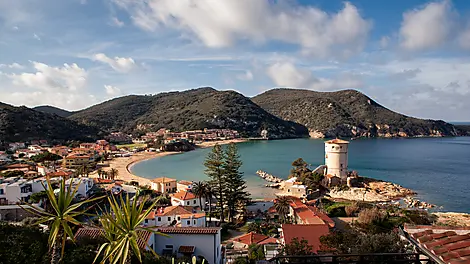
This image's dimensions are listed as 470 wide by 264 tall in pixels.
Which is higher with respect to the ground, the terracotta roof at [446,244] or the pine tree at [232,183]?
the terracotta roof at [446,244]

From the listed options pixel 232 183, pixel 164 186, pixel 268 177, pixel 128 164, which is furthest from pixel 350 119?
pixel 232 183

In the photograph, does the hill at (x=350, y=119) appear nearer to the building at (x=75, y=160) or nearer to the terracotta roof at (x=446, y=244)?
the building at (x=75, y=160)

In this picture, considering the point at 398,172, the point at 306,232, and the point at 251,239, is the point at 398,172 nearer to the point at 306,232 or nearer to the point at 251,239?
the point at 251,239

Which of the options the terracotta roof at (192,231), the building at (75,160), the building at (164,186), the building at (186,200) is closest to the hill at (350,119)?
the building at (75,160)

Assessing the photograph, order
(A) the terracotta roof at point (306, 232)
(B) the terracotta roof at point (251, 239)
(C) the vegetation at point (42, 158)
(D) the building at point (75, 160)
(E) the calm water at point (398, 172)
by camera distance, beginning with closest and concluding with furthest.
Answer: (A) the terracotta roof at point (306, 232) < (B) the terracotta roof at point (251, 239) < (E) the calm water at point (398, 172) < (C) the vegetation at point (42, 158) < (D) the building at point (75, 160)

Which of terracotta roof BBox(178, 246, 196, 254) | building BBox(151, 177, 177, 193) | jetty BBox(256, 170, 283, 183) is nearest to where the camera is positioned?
terracotta roof BBox(178, 246, 196, 254)

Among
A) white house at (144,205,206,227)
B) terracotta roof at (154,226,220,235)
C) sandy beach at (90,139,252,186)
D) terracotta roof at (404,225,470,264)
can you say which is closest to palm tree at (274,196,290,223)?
white house at (144,205,206,227)

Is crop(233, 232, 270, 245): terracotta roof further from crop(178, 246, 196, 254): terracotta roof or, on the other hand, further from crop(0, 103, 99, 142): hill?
crop(0, 103, 99, 142): hill
